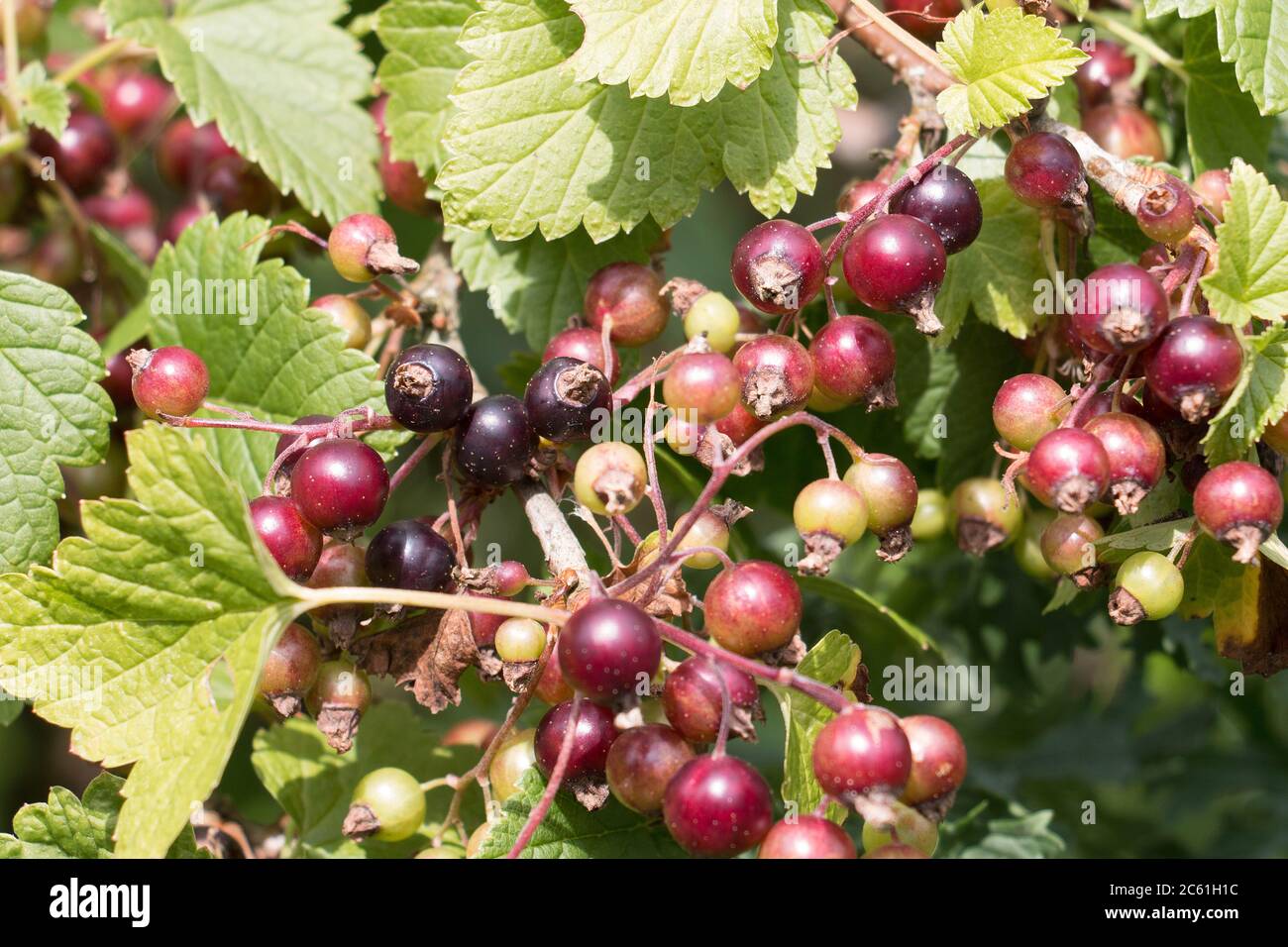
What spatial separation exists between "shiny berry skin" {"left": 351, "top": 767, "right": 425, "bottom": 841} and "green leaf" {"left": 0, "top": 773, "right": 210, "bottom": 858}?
0.21 meters

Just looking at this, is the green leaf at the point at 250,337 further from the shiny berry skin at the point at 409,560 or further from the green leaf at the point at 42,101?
the green leaf at the point at 42,101

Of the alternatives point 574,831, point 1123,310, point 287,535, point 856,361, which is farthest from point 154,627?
point 1123,310

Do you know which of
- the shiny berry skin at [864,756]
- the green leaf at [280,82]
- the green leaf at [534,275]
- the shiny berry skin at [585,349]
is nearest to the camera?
the shiny berry skin at [864,756]

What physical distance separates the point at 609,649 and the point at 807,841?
0.84ft

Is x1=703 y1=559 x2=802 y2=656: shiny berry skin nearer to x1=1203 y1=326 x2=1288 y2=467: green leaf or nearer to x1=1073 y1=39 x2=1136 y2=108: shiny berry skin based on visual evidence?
x1=1203 y1=326 x2=1288 y2=467: green leaf

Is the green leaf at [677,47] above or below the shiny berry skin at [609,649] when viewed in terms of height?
above

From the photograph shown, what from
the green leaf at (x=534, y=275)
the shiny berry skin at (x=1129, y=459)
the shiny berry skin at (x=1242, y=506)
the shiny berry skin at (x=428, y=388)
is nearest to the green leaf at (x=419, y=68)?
the green leaf at (x=534, y=275)

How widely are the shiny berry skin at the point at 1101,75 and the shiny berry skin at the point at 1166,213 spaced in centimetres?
62

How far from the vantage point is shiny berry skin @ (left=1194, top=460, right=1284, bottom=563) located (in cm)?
118

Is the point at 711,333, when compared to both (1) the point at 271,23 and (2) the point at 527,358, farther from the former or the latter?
(1) the point at 271,23

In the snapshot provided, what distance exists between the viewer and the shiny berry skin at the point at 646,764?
117 centimetres

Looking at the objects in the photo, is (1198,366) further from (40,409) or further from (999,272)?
(40,409)

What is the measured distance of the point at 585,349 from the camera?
1.50 meters

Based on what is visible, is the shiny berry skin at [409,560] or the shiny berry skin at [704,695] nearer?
the shiny berry skin at [704,695]
